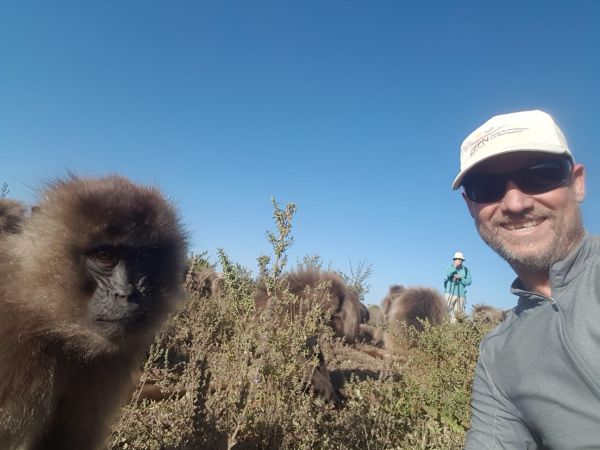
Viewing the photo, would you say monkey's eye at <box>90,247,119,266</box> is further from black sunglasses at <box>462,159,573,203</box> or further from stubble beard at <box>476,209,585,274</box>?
stubble beard at <box>476,209,585,274</box>

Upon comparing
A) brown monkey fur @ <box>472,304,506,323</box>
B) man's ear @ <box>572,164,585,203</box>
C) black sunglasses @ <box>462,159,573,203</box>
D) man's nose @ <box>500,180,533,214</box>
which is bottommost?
man's nose @ <box>500,180,533,214</box>

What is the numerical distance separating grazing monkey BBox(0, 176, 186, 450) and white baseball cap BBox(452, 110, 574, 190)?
88.6 inches

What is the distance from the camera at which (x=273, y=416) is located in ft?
11.9

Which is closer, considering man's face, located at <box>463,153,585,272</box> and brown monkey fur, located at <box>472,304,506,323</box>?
man's face, located at <box>463,153,585,272</box>

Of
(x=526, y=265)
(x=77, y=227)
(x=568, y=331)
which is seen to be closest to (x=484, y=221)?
(x=526, y=265)

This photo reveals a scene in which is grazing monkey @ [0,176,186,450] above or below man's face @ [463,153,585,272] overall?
below

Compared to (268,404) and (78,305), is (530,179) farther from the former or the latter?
(78,305)

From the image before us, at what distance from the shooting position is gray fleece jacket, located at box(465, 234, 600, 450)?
2.07m

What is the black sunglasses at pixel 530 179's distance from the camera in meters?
2.52

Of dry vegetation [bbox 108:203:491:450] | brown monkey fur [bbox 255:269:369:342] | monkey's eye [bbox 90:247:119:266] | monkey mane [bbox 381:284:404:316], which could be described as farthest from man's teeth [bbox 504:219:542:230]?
monkey mane [bbox 381:284:404:316]

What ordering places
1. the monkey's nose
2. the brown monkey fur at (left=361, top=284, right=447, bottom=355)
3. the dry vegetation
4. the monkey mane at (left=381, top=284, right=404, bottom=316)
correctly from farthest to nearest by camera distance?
the monkey mane at (left=381, top=284, right=404, bottom=316) → the brown monkey fur at (left=361, top=284, right=447, bottom=355) → the dry vegetation → the monkey's nose

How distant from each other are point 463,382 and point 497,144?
11.9ft

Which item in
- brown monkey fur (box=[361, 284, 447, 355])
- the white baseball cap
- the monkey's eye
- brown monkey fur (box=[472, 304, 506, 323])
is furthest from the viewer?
brown monkey fur (box=[361, 284, 447, 355])

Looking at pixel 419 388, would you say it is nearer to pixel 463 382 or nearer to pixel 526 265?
pixel 463 382
